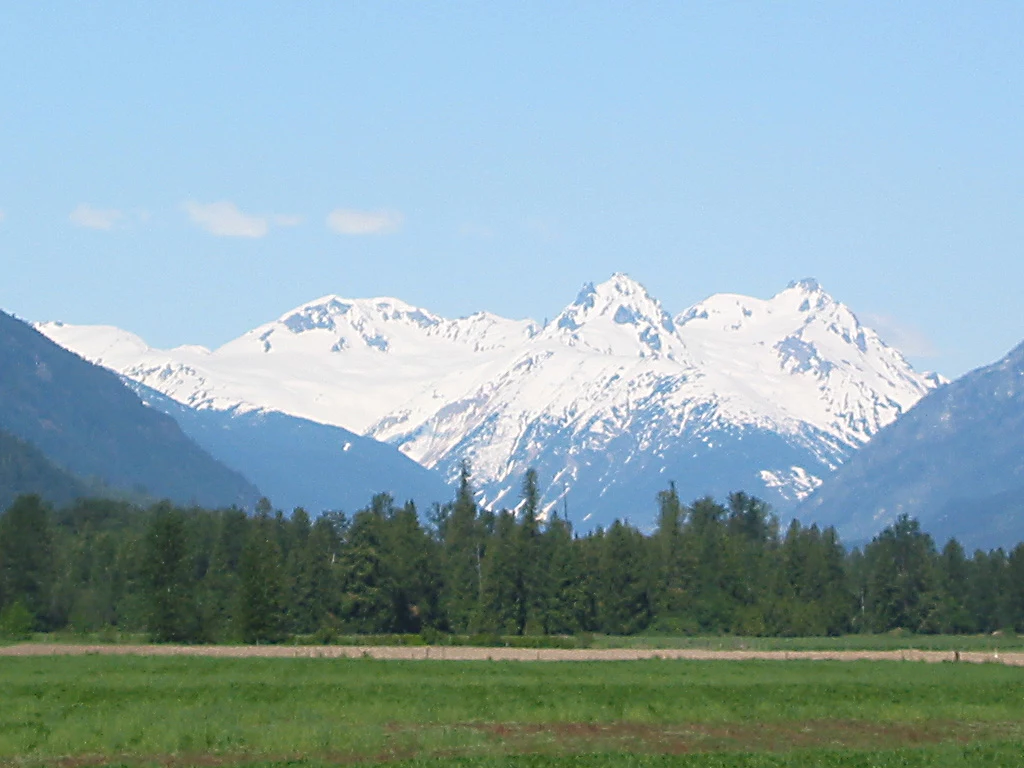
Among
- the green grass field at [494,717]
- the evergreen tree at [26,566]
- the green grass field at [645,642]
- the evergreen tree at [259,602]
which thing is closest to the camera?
the green grass field at [494,717]

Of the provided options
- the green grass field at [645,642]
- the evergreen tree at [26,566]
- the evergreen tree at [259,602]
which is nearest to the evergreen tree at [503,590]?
the green grass field at [645,642]

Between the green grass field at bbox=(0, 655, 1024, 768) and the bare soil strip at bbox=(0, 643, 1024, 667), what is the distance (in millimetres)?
17968

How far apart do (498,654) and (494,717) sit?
5983 cm

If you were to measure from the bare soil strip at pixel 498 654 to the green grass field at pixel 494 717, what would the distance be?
1797 centimetres

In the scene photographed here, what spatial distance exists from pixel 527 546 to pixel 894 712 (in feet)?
409

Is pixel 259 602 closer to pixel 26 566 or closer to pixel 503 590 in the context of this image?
pixel 26 566

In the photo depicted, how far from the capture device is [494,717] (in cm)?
6931

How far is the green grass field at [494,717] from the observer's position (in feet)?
191

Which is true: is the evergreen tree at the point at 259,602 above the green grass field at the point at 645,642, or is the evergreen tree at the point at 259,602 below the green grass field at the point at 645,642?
above

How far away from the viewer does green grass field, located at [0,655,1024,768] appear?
58094 millimetres

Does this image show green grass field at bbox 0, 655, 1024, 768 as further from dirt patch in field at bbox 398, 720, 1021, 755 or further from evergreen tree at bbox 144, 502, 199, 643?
evergreen tree at bbox 144, 502, 199, 643

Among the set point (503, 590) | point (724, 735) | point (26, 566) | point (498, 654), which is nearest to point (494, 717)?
point (724, 735)

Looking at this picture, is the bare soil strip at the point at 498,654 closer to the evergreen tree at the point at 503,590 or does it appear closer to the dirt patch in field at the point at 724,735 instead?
the evergreen tree at the point at 503,590

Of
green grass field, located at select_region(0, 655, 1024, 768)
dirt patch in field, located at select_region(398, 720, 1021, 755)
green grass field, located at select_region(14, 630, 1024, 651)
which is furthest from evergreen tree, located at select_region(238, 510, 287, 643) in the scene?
dirt patch in field, located at select_region(398, 720, 1021, 755)
